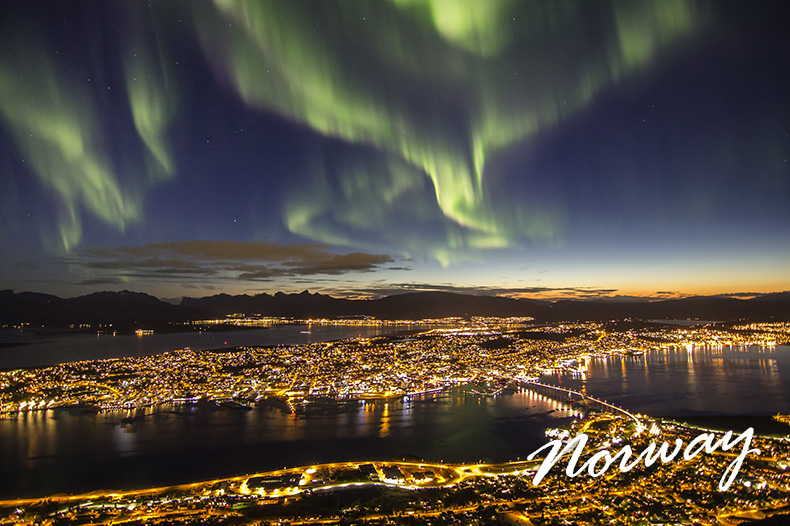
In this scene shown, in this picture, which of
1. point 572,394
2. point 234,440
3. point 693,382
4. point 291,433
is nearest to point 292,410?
point 291,433

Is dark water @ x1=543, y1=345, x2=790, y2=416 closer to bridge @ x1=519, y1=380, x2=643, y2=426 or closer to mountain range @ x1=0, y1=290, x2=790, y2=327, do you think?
bridge @ x1=519, y1=380, x2=643, y2=426

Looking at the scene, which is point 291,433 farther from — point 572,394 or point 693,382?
point 693,382

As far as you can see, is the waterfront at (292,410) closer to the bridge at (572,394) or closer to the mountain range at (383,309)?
the bridge at (572,394)

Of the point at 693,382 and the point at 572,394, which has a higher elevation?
the point at 572,394

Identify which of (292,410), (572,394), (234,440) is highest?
(234,440)

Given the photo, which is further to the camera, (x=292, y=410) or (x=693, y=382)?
(x=693, y=382)

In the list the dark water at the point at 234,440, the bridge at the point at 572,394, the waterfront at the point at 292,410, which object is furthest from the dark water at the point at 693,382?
the dark water at the point at 234,440

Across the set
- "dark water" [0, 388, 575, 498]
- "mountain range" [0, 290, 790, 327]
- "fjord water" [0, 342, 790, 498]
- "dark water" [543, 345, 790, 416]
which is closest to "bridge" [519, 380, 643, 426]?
"dark water" [543, 345, 790, 416]

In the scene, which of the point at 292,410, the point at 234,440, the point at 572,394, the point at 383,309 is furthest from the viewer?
the point at 383,309
